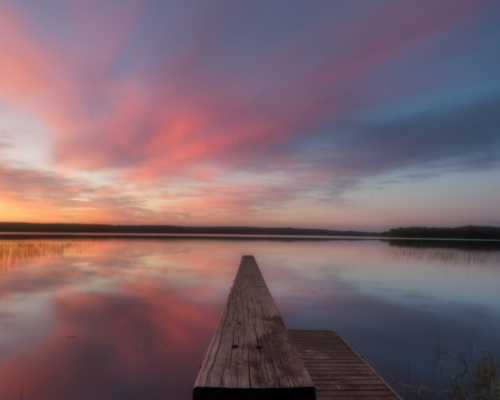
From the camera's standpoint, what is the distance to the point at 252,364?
2473 mm

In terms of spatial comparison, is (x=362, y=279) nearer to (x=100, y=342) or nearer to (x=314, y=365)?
(x=314, y=365)

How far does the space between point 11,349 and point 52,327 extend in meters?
1.54

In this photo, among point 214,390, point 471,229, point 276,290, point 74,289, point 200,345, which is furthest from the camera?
point 471,229

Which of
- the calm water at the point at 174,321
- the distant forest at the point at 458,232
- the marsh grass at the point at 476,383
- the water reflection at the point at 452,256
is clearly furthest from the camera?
the distant forest at the point at 458,232

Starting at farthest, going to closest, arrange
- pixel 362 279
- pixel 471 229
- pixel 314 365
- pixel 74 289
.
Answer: pixel 471 229, pixel 362 279, pixel 74 289, pixel 314 365

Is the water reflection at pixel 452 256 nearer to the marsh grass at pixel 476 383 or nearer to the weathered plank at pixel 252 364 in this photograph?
the marsh grass at pixel 476 383

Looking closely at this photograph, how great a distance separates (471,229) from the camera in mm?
74812

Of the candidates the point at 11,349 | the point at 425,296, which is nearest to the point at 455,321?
the point at 425,296

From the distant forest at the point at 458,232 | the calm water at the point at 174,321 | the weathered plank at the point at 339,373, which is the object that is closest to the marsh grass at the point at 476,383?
the calm water at the point at 174,321

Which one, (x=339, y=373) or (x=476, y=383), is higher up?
(x=339, y=373)

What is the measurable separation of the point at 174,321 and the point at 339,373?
6.43 m

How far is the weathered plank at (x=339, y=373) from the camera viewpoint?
4668 millimetres

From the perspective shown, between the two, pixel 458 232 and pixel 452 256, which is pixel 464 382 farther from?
pixel 458 232

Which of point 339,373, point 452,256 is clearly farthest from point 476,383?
point 452,256
